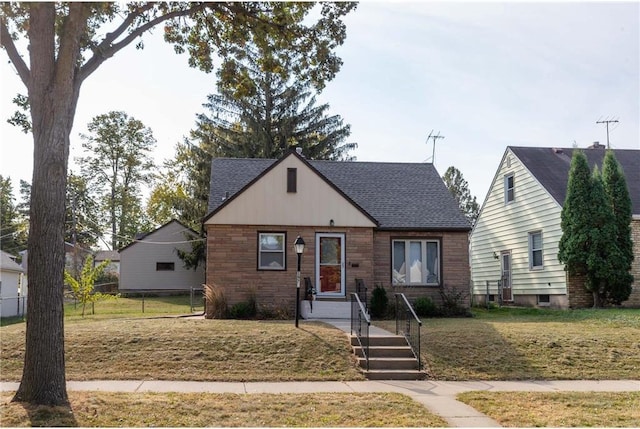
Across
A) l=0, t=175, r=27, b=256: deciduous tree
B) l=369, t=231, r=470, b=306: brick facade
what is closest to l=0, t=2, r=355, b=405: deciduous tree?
l=369, t=231, r=470, b=306: brick facade

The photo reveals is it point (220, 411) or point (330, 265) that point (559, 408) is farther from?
point (330, 265)

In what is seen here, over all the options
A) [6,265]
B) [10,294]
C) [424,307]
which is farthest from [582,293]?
[10,294]

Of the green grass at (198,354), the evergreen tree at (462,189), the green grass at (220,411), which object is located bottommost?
the green grass at (220,411)

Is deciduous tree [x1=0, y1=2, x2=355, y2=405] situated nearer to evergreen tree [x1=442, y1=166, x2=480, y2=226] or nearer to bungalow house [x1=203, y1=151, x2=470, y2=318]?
bungalow house [x1=203, y1=151, x2=470, y2=318]

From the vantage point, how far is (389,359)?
1155 cm

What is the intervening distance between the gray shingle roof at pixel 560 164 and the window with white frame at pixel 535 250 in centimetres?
184

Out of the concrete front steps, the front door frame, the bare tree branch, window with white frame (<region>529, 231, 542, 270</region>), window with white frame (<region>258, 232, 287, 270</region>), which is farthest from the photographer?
the front door frame

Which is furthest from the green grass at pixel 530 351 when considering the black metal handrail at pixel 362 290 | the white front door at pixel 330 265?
the white front door at pixel 330 265

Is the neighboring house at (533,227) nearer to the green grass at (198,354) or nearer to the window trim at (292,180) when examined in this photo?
the window trim at (292,180)

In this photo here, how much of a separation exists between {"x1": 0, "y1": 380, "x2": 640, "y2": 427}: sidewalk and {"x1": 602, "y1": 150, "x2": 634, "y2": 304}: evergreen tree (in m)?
9.71

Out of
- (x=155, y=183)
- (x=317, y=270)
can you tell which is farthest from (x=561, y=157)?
(x=155, y=183)

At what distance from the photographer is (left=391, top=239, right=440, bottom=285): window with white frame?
1925 cm

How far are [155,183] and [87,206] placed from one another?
23.1ft

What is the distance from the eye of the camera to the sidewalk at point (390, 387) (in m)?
9.30
